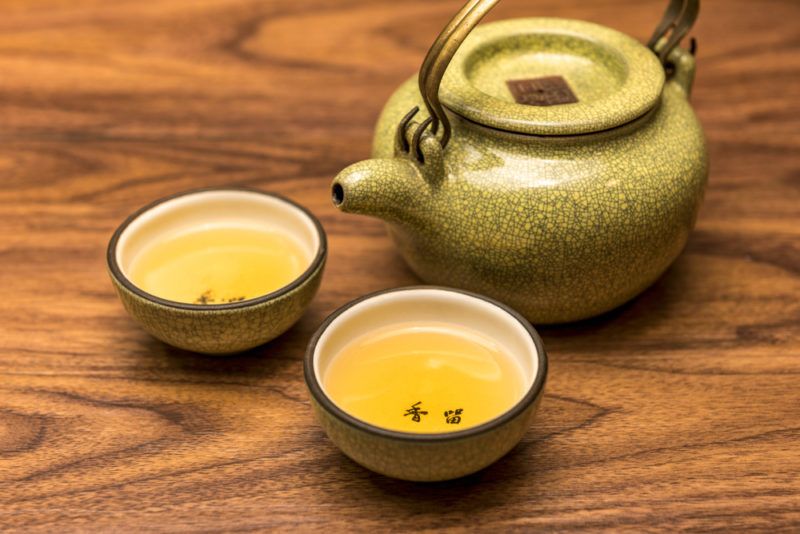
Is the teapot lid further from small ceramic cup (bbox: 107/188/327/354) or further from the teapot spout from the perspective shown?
small ceramic cup (bbox: 107/188/327/354)

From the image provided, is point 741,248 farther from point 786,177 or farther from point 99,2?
point 99,2

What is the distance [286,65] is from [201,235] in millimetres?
581

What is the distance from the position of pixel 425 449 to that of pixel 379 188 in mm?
300

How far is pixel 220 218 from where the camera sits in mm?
1182

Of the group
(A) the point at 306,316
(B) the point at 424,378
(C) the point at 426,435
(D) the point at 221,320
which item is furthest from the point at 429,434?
(A) the point at 306,316

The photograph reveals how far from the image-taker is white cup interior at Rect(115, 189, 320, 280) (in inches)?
43.8

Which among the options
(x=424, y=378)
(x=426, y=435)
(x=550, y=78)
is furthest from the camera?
(x=550, y=78)

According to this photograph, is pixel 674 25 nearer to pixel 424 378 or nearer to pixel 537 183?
pixel 537 183

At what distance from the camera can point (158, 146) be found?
1480 millimetres

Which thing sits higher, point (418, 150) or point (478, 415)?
point (418, 150)

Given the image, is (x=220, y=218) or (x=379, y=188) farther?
(x=220, y=218)

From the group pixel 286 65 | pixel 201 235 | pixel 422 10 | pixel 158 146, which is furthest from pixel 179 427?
pixel 422 10

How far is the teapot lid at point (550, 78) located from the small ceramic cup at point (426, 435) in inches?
7.5

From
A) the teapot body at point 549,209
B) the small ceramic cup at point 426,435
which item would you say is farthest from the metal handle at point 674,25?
the small ceramic cup at point 426,435
